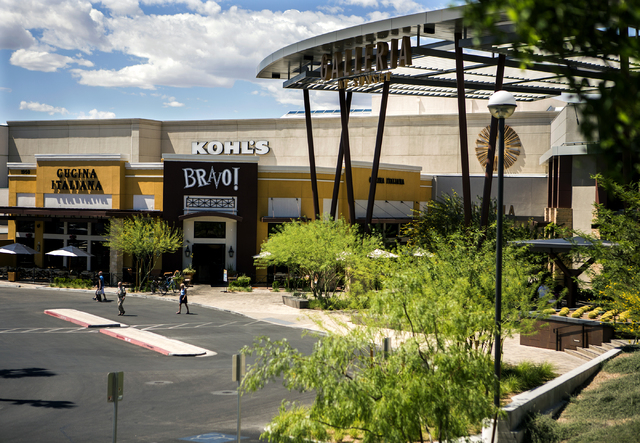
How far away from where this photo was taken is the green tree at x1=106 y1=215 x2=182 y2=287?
1540 inches

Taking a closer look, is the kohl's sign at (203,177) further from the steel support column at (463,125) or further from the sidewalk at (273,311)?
the steel support column at (463,125)

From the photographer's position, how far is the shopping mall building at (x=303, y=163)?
3459 cm

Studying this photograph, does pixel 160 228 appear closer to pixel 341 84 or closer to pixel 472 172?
pixel 341 84

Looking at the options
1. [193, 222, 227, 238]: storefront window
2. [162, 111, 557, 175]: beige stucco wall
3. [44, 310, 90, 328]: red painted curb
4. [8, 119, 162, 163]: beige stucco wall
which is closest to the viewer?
[44, 310, 90, 328]: red painted curb

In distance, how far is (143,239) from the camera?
39.0 metres

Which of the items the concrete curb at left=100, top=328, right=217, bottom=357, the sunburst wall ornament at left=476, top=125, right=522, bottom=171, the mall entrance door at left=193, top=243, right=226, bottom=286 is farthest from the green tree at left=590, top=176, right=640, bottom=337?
the sunburst wall ornament at left=476, top=125, right=522, bottom=171

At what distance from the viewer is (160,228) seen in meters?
41.3

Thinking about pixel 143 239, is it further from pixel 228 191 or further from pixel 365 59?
pixel 365 59

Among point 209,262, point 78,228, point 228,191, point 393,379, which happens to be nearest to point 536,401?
point 393,379

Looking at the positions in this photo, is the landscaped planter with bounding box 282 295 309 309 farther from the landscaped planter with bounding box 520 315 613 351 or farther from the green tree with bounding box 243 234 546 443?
the green tree with bounding box 243 234 546 443

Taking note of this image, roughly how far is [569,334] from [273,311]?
49.7ft

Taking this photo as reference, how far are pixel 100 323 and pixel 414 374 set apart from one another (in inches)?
806

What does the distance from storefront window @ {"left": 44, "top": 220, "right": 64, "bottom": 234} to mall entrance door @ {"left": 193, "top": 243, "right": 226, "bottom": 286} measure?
433 inches

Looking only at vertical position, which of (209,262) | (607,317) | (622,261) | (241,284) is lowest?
(241,284)
